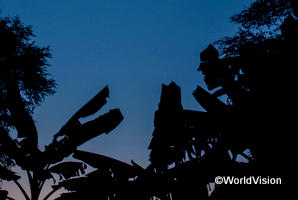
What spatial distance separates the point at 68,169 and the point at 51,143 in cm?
55

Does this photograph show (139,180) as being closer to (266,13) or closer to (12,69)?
(266,13)

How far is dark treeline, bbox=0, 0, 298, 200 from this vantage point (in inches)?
95.4

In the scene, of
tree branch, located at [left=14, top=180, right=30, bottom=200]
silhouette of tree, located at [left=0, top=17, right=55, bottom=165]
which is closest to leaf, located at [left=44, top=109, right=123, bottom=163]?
tree branch, located at [left=14, top=180, right=30, bottom=200]

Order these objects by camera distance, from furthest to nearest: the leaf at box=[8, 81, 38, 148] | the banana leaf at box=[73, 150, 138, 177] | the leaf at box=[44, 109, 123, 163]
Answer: the leaf at box=[8, 81, 38, 148] → the leaf at box=[44, 109, 123, 163] → the banana leaf at box=[73, 150, 138, 177]

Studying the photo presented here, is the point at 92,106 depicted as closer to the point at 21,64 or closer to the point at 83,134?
the point at 83,134

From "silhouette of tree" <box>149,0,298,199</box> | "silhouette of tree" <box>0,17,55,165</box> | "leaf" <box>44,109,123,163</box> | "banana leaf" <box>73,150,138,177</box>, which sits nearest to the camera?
"silhouette of tree" <box>149,0,298,199</box>

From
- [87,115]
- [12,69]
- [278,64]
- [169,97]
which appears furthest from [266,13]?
[12,69]

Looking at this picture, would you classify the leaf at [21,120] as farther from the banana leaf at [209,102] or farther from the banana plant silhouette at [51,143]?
the banana leaf at [209,102]

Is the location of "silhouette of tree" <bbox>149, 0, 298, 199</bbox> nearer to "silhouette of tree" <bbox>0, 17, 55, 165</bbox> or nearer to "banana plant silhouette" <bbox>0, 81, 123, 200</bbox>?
"banana plant silhouette" <bbox>0, 81, 123, 200</bbox>

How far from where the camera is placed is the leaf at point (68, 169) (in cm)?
389

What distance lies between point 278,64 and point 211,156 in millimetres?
1461

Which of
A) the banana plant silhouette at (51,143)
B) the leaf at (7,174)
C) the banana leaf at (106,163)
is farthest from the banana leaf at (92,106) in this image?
the leaf at (7,174)

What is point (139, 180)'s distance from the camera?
2.72m

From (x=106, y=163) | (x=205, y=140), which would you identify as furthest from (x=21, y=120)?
(x=205, y=140)
